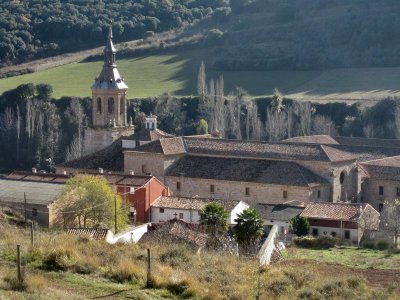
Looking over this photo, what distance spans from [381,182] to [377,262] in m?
14.5

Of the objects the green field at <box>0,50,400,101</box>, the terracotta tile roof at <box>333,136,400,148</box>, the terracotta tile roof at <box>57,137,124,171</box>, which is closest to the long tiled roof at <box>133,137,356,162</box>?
the terracotta tile roof at <box>57,137,124,171</box>

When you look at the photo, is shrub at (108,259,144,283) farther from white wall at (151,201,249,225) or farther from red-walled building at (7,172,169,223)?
red-walled building at (7,172,169,223)

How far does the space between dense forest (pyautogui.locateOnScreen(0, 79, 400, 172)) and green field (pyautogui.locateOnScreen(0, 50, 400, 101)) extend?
139 inches

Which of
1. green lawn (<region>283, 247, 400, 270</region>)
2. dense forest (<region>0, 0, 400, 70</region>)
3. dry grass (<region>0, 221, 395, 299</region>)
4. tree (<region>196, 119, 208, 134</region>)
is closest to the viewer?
dry grass (<region>0, 221, 395, 299</region>)

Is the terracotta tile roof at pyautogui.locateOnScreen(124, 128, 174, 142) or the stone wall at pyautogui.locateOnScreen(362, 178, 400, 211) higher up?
the terracotta tile roof at pyautogui.locateOnScreen(124, 128, 174, 142)

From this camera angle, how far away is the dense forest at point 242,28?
93000 mm

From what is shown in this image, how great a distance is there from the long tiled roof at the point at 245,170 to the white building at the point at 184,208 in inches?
89.4

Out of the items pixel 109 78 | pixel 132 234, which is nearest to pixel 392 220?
pixel 132 234

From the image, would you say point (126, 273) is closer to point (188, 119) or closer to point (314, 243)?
point (314, 243)

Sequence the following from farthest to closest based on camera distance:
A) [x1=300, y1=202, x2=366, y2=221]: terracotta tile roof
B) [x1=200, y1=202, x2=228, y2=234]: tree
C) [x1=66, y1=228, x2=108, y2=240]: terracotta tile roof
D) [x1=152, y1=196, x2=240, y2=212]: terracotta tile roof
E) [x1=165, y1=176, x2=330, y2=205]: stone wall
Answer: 1. [x1=165, y1=176, x2=330, y2=205]: stone wall
2. [x1=152, y1=196, x2=240, y2=212]: terracotta tile roof
3. [x1=300, y1=202, x2=366, y2=221]: terracotta tile roof
4. [x1=200, y1=202, x2=228, y2=234]: tree
5. [x1=66, y1=228, x2=108, y2=240]: terracotta tile roof

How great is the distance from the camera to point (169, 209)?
42.8 m

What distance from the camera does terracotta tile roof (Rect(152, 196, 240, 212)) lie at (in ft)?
137

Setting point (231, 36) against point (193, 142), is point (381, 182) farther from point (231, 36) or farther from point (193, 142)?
point (231, 36)

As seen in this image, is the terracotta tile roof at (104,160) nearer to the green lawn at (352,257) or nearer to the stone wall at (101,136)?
the stone wall at (101,136)
